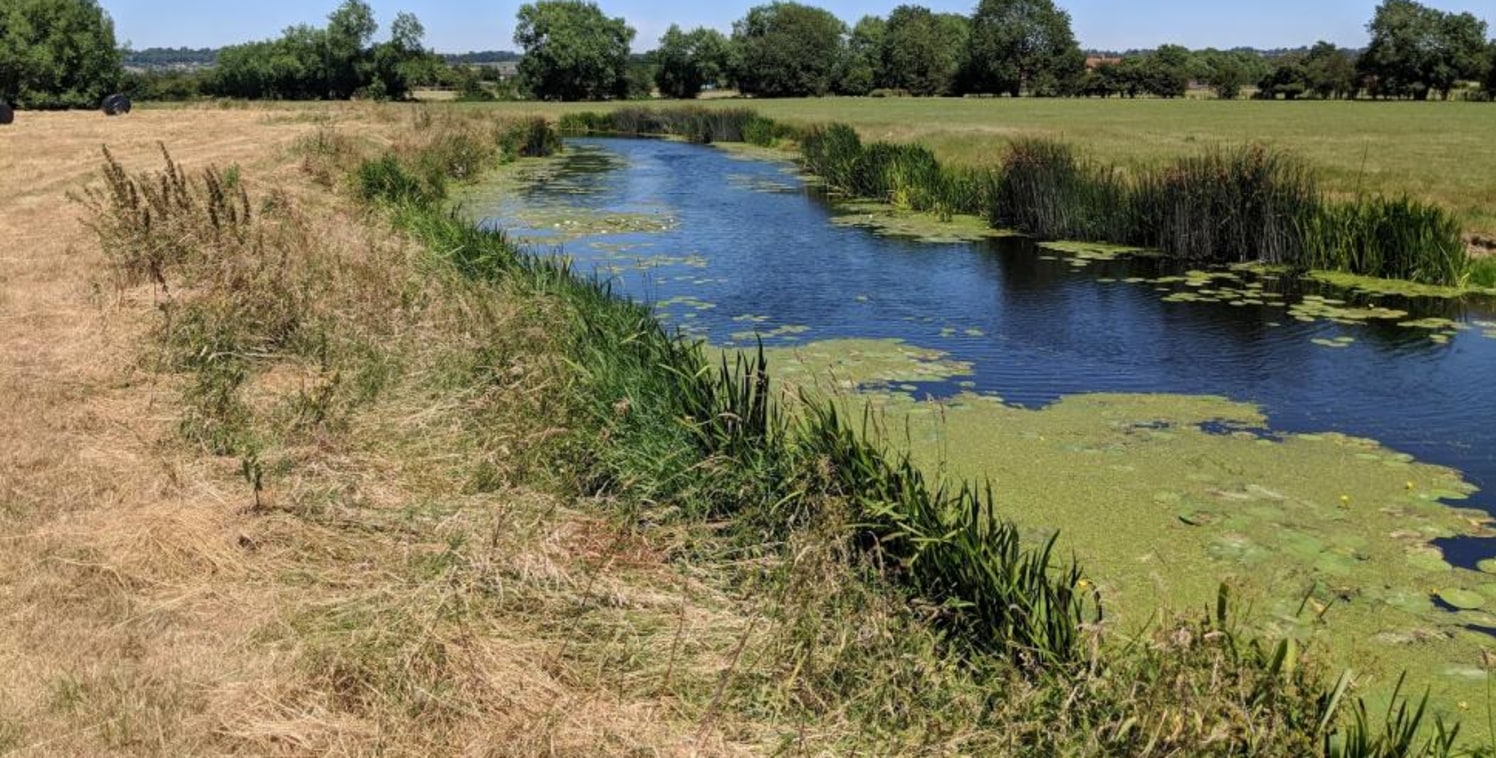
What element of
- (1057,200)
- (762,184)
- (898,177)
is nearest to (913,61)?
(762,184)

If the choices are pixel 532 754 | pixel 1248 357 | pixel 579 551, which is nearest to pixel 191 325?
pixel 579 551

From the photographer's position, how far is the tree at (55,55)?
63062mm

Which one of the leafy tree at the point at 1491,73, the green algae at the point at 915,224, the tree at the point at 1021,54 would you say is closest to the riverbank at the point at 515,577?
the green algae at the point at 915,224

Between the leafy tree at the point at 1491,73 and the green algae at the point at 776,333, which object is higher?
the leafy tree at the point at 1491,73

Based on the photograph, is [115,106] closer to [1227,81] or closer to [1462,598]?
[1462,598]

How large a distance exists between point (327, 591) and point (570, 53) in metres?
91.5

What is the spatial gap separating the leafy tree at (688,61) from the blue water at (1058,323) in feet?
275

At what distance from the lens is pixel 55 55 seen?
217 feet

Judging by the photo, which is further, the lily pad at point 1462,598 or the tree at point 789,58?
the tree at point 789,58

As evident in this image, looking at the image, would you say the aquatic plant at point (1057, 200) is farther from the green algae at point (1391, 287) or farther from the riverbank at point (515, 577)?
the riverbank at point (515, 577)

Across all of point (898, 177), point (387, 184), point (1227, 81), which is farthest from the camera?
point (1227, 81)

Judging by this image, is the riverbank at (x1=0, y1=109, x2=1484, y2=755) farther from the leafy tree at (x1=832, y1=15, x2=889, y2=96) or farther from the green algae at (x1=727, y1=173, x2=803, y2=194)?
the leafy tree at (x1=832, y1=15, x2=889, y2=96)

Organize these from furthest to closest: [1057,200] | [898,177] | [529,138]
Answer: [529,138]
[898,177]
[1057,200]

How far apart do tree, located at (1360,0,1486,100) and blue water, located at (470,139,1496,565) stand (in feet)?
249
